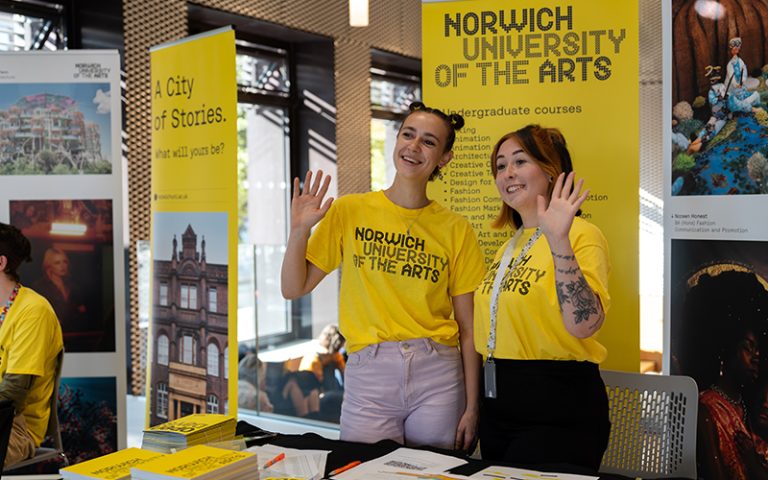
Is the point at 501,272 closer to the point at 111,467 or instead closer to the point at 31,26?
the point at 111,467

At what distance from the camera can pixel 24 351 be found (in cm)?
348

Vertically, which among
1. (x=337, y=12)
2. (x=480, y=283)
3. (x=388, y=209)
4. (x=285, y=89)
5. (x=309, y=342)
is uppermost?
(x=337, y=12)

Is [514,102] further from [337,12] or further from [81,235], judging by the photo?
[337,12]

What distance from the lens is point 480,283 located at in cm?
272

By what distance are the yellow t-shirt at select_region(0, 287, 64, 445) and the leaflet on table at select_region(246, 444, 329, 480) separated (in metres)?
1.59

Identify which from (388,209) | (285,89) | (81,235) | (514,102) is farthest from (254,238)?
(388,209)

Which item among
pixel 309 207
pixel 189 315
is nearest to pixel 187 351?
pixel 189 315

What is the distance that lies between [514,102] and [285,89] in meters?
5.83

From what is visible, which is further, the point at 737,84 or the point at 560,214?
the point at 737,84

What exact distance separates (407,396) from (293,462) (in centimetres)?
55

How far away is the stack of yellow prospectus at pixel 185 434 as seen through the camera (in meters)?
2.18

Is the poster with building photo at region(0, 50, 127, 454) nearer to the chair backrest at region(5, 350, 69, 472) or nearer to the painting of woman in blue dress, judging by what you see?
the chair backrest at region(5, 350, 69, 472)

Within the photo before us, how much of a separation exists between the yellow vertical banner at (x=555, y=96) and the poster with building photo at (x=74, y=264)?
1.89m

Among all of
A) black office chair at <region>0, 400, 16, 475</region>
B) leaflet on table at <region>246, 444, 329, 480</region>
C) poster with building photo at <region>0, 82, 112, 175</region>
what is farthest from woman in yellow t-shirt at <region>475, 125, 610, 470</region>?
poster with building photo at <region>0, 82, 112, 175</region>
